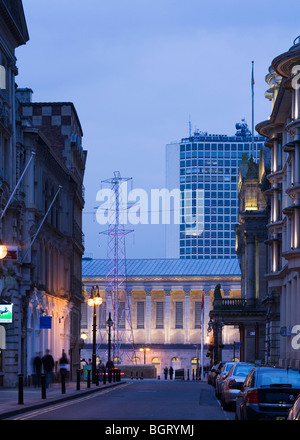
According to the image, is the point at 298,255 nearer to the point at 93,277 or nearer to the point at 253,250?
the point at 253,250

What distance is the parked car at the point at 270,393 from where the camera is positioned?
19953 millimetres

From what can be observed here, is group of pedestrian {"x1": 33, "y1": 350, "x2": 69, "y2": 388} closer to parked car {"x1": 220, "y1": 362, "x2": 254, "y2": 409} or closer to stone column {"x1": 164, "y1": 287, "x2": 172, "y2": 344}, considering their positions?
parked car {"x1": 220, "y1": 362, "x2": 254, "y2": 409}

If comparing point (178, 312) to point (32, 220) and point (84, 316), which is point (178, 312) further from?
point (32, 220)

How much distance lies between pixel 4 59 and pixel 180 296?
124 m

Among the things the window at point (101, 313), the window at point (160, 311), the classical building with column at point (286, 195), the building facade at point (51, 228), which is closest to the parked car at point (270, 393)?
the building facade at point (51, 228)

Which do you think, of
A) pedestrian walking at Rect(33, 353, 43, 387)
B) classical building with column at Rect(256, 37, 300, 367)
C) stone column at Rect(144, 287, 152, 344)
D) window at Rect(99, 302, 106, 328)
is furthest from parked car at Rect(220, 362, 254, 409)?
stone column at Rect(144, 287, 152, 344)

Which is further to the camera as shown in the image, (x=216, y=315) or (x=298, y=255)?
(x=216, y=315)

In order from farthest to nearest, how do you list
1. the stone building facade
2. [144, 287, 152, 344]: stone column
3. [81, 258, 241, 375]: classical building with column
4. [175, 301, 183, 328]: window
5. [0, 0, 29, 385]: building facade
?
1. [175, 301, 183, 328]: window
2. [144, 287, 152, 344]: stone column
3. [81, 258, 241, 375]: classical building with column
4. the stone building facade
5. [0, 0, 29, 385]: building facade

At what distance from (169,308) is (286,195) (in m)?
108

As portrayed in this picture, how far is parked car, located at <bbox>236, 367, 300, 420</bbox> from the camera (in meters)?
20.0

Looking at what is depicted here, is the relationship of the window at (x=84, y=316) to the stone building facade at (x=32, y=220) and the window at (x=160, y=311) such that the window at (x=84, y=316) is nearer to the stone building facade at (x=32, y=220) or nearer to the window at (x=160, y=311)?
the window at (x=160, y=311)

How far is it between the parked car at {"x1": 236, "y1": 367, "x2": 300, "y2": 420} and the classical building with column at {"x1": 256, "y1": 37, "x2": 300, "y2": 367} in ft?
113

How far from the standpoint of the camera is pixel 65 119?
7356 cm
